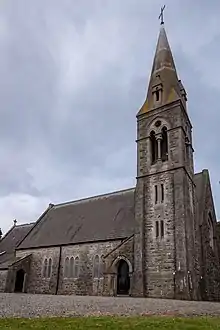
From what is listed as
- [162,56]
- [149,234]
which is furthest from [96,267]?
[162,56]

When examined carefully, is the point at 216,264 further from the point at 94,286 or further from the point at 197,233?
the point at 94,286

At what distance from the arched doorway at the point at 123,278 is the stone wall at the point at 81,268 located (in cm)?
68

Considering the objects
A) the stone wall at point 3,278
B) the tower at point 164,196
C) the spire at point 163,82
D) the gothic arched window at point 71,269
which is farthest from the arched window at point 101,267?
the spire at point 163,82

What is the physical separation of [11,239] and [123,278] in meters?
25.3

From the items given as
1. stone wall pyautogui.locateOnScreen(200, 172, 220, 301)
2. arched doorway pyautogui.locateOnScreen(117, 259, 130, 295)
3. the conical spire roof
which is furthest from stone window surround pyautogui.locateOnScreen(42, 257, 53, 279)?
the conical spire roof

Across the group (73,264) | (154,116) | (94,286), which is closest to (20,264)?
(73,264)

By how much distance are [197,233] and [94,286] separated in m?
11.4

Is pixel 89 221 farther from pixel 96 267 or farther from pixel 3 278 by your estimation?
pixel 3 278

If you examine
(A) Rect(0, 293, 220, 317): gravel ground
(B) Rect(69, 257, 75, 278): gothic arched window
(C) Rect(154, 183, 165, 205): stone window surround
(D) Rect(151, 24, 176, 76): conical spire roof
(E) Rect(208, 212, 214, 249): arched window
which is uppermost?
(D) Rect(151, 24, 176, 76): conical spire roof

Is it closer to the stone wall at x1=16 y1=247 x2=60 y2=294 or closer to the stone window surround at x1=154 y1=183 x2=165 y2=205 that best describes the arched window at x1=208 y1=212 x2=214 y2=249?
the stone window surround at x1=154 y1=183 x2=165 y2=205

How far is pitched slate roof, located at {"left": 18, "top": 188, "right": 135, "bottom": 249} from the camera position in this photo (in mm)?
35094

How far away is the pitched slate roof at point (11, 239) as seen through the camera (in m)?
46.2

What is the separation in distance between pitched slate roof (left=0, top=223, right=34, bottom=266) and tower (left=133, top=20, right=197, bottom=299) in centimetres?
2216

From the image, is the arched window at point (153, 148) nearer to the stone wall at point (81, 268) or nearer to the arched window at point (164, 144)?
the arched window at point (164, 144)
